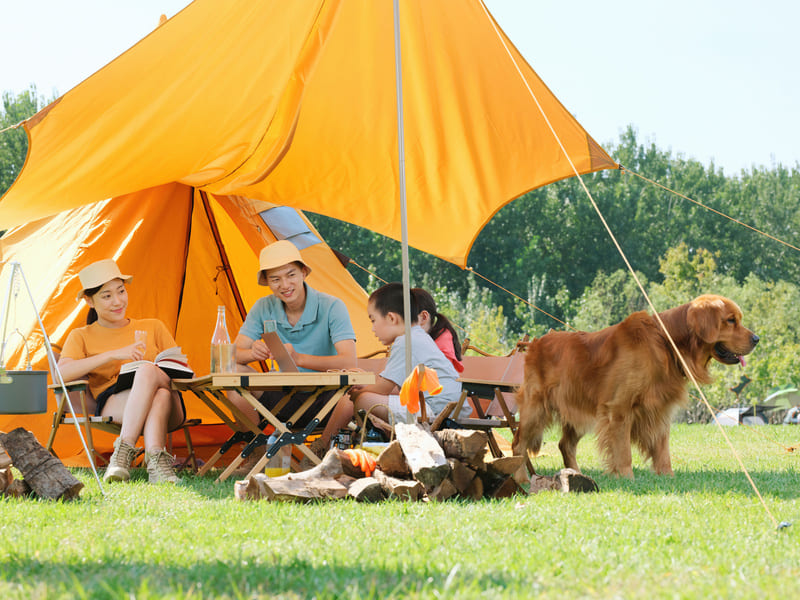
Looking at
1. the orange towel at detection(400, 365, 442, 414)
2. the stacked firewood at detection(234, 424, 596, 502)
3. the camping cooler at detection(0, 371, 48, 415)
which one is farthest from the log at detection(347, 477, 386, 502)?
the camping cooler at detection(0, 371, 48, 415)

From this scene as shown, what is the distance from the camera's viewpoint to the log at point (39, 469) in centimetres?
323

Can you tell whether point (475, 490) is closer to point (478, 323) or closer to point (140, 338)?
point (140, 338)

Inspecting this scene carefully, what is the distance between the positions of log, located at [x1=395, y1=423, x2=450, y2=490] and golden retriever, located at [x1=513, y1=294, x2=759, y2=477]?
133 cm

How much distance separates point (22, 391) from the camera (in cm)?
324

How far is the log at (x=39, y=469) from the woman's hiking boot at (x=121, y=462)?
61 centimetres

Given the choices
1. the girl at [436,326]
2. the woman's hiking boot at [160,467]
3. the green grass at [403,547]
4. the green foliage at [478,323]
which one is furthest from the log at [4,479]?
the green foliage at [478,323]

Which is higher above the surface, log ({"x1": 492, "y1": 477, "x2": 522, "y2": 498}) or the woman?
the woman

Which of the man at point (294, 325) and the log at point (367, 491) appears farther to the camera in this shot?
the man at point (294, 325)

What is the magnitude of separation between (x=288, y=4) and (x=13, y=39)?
57.6 ft

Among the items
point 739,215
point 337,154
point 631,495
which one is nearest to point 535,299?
point 739,215

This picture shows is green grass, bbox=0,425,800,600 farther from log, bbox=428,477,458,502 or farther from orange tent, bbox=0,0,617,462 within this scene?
orange tent, bbox=0,0,617,462

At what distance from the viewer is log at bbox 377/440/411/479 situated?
3.34m

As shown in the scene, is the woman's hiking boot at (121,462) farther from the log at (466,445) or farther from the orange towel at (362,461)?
the log at (466,445)

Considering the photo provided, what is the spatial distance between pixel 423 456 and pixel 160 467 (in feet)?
4.91
